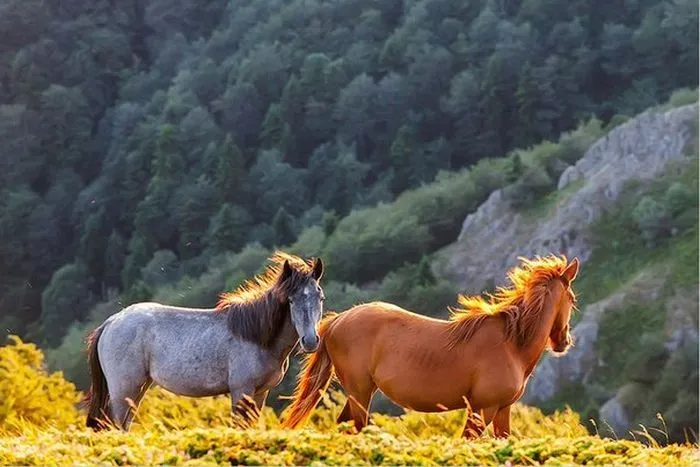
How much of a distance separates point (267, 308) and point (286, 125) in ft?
322

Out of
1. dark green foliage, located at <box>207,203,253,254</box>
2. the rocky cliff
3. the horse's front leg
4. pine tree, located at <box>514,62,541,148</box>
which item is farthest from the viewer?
pine tree, located at <box>514,62,541,148</box>

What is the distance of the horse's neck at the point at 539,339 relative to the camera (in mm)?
9898

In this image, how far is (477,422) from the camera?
9422mm

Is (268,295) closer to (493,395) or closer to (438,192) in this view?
(493,395)

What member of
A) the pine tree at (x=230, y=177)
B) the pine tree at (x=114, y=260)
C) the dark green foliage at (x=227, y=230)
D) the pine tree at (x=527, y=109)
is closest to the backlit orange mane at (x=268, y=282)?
the dark green foliage at (x=227, y=230)

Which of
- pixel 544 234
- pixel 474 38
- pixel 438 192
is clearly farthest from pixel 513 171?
pixel 474 38

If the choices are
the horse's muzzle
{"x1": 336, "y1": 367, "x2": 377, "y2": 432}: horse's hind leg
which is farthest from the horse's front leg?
{"x1": 336, "y1": 367, "x2": 377, "y2": 432}: horse's hind leg

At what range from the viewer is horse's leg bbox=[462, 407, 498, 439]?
30.8 feet

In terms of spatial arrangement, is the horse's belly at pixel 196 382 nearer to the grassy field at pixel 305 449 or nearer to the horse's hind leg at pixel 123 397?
the horse's hind leg at pixel 123 397

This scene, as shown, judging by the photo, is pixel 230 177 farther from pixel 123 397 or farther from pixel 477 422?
pixel 477 422

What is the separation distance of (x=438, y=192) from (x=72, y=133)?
115 feet

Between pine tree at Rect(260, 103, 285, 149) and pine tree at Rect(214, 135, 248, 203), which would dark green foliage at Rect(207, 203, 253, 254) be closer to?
pine tree at Rect(214, 135, 248, 203)

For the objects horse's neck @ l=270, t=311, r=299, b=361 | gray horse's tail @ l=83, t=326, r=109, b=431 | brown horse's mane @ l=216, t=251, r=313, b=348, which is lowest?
gray horse's tail @ l=83, t=326, r=109, b=431

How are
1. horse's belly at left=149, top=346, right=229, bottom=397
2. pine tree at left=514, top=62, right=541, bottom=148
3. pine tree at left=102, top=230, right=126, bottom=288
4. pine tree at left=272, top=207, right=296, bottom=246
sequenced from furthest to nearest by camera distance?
pine tree at left=514, top=62, right=541, bottom=148
pine tree at left=102, top=230, right=126, bottom=288
pine tree at left=272, top=207, right=296, bottom=246
horse's belly at left=149, top=346, right=229, bottom=397
